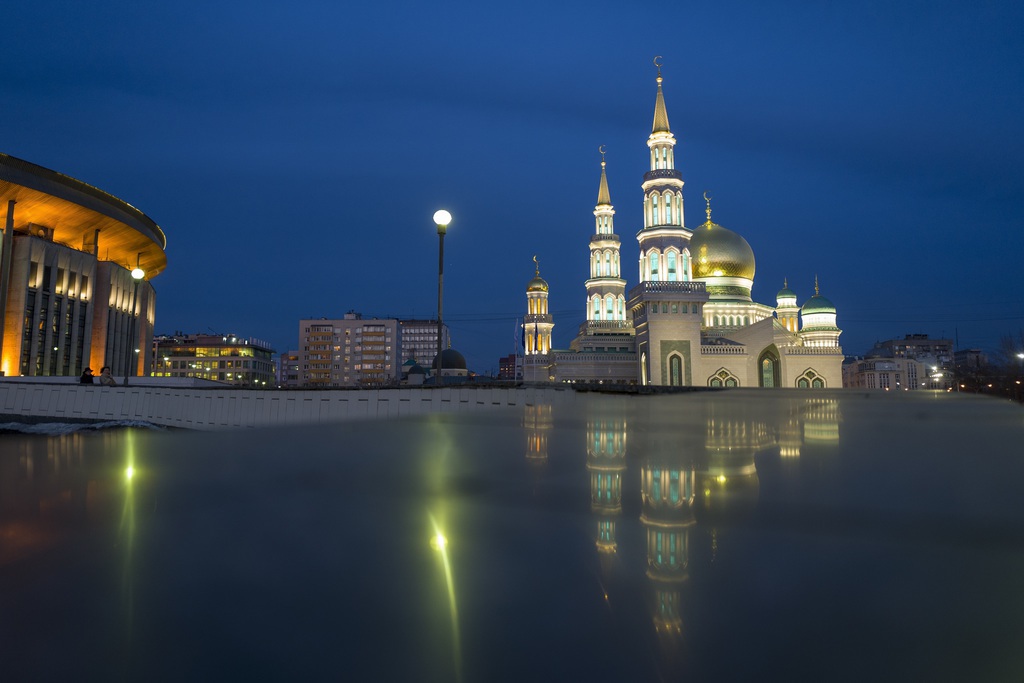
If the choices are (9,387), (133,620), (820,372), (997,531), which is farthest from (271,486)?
(820,372)

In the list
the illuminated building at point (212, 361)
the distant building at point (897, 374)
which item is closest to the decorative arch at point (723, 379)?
the distant building at point (897, 374)

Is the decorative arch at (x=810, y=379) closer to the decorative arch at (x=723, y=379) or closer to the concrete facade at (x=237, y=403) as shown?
the decorative arch at (x=723, y=379)

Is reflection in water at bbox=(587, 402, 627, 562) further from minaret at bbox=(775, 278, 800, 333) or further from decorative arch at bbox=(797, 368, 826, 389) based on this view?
minaret at bbox=(775, 278, 800, 333)

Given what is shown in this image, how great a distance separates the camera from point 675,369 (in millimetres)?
45062

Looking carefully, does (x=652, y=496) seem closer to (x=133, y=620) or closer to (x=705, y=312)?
(x=133, y=620)

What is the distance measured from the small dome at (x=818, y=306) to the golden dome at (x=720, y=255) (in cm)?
662

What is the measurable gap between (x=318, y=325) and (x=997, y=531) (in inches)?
5136

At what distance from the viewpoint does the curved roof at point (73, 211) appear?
3616cm

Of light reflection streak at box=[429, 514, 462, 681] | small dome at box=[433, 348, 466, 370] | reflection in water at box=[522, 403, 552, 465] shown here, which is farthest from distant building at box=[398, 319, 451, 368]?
light reflection streak at box=[429, 514, 462, 681]

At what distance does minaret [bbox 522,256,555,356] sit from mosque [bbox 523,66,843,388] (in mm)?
5665

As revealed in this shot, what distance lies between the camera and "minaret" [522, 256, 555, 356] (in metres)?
62.7

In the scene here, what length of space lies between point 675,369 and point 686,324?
3.45 m

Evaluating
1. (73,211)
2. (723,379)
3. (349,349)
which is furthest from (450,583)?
(349,349)

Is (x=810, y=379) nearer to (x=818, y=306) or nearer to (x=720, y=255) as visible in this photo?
(x=818, y=306)
